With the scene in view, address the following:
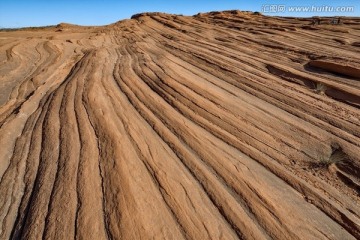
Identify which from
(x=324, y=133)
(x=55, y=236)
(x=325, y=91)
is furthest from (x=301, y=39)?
(x=55, y=236)

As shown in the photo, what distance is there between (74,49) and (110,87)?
722 cm

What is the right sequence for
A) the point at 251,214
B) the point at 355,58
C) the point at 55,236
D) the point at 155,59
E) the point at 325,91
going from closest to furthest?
the point at 55,236 → the point at 251,214 → the point at 325,91 → the point at 355,58 → the point at 155,59

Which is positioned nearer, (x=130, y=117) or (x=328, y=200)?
(x=328, y=200)

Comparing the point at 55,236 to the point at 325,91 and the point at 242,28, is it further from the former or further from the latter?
the point at 242,28

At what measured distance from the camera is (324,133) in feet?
17.4

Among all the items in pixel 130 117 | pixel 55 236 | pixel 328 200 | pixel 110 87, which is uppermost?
pixel 110 87

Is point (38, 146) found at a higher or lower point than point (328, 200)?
higher

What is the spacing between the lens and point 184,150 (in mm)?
4727

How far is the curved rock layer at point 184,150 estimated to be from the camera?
340cm

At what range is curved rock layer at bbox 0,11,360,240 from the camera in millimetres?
3396

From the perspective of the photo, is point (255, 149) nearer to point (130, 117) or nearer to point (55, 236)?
point (130, 117)

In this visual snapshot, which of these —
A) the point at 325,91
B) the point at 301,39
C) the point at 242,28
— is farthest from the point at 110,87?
the point at 242,28

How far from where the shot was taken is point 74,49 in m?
13.5

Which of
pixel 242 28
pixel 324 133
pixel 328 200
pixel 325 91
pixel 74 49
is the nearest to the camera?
pixel 328 200
